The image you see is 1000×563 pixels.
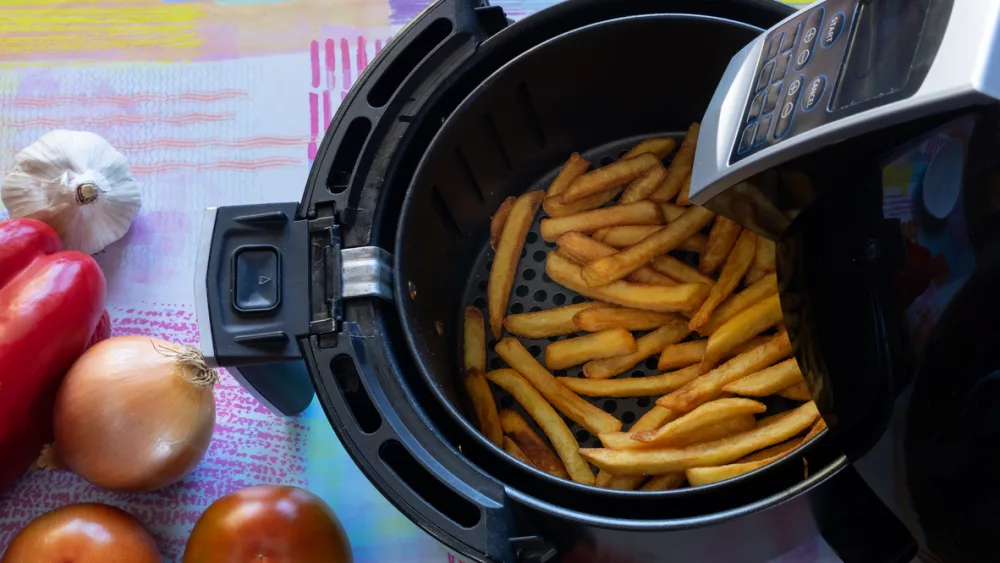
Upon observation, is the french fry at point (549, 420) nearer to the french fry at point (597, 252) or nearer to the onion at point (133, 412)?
the french fry at point (597, 252)

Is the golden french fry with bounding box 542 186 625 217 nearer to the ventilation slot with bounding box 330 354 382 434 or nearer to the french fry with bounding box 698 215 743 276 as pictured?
the french fry with bounding box 698 215 743 276

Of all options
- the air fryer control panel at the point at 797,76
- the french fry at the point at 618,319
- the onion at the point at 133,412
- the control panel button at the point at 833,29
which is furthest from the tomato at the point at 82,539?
the control panel button at the point at 833,29

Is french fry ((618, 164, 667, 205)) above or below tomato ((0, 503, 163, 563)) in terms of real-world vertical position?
above

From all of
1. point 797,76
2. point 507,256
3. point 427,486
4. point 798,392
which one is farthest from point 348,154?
point 798,392

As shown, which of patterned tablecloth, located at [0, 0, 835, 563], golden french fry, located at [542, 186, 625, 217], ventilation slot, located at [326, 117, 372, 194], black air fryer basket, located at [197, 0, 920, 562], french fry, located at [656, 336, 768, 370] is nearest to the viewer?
black air fryer basket, located at [197, 0, 920, 562]

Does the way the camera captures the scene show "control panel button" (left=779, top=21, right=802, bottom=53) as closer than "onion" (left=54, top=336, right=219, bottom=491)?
Yes

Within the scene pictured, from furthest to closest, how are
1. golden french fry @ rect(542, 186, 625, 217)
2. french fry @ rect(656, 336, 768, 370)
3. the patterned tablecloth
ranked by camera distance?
the patterned tablecloth < golden french fry @ rect(542, 186, 625, 217) < french fry @ rect(656, 336, 768, 370)

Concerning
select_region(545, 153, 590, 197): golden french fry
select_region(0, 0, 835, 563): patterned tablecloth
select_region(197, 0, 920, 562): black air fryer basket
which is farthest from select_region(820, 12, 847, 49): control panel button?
select_region(0, 0, 835, 563): patterned tablecloth

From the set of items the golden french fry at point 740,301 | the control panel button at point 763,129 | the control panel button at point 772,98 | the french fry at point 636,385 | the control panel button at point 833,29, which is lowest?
the french fry at point 636,385
